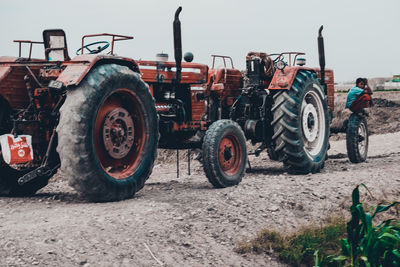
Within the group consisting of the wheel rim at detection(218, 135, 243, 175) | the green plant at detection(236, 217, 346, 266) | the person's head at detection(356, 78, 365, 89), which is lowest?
the green plant at detection(236, 217, 346, 266)

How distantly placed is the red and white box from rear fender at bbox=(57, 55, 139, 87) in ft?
2.57

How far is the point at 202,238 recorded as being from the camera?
5398mm

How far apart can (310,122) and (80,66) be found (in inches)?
199

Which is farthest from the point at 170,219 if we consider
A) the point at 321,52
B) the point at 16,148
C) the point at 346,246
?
the point at 321,52

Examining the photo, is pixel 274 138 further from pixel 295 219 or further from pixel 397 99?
pixel 397 99

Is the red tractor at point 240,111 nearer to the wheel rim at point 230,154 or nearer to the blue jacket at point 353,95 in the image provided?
the wheel rim at point 230,154

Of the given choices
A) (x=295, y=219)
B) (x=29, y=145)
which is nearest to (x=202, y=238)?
(x=295, y=219)

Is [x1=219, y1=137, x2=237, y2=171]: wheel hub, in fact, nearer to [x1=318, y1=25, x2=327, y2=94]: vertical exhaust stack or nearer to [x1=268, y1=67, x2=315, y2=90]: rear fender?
[x1=268, y1=67, x2=315, y2=90]: rear fender

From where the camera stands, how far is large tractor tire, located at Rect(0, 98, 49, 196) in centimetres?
693

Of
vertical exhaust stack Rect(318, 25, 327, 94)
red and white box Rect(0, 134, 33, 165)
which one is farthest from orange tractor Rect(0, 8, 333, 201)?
vertical exhaust stack Rect(318, 25, 327, 94)

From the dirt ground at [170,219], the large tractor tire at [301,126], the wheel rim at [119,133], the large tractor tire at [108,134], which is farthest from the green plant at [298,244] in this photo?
the large tractor tire at [301,126]

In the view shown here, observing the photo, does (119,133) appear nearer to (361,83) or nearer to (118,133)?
(118,133)

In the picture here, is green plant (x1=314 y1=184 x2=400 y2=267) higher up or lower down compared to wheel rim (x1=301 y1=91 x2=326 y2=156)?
lower down

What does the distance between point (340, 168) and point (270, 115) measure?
1676 millimetres
